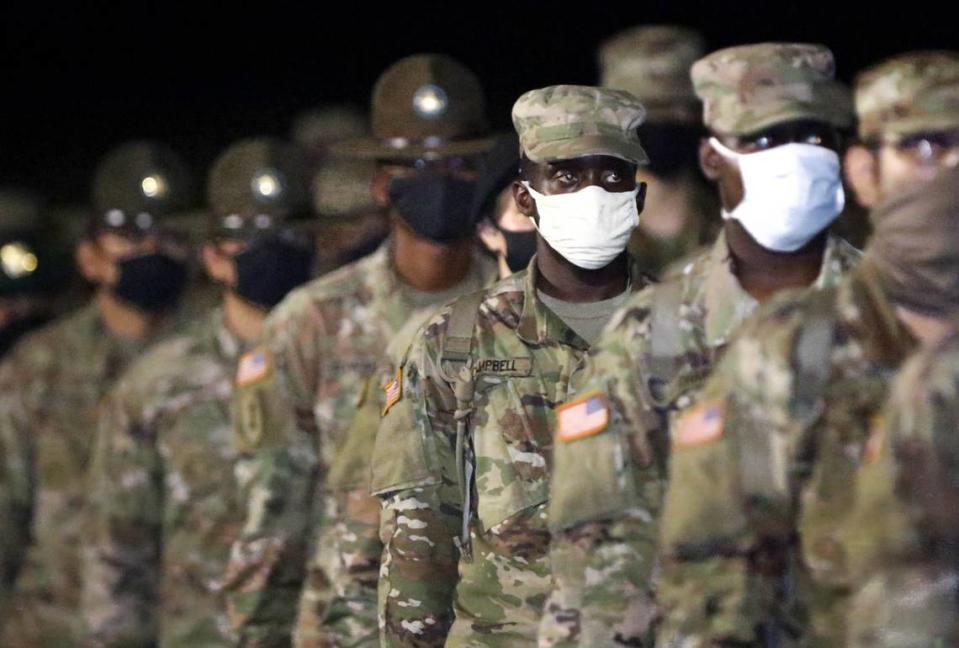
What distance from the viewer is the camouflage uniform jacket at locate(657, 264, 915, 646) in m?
4.98

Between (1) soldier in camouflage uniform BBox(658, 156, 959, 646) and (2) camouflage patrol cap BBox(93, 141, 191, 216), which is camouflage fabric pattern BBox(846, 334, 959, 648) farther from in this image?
(2) camouflage patrol cap BBox(93, 141, 191, 216)

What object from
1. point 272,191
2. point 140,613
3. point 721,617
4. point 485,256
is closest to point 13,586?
point 140,613

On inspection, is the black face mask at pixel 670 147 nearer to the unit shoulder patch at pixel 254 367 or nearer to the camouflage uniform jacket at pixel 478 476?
the unit shoulder patch at pixel 254 367

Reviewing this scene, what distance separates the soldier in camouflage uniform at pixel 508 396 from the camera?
6324mm

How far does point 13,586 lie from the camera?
1098 centimetres

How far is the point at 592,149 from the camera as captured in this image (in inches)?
247

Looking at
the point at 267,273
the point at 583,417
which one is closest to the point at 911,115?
the point at 583,417

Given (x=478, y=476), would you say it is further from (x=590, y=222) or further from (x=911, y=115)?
(x=911, y=115)

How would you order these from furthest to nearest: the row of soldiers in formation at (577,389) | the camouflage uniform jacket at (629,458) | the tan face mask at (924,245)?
the camouflage uniform jacket at (629,458), the row of soldiers in formation at (577,389), the tan face mask at (924,245)

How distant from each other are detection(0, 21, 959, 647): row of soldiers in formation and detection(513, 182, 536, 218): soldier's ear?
0.03 metres

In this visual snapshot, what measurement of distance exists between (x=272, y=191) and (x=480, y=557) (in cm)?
402

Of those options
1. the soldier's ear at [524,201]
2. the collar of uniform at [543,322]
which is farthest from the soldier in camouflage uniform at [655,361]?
the soldier's ear at [524,201]

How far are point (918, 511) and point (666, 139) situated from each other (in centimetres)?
406

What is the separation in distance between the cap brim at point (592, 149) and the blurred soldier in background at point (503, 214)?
0.59 meters
